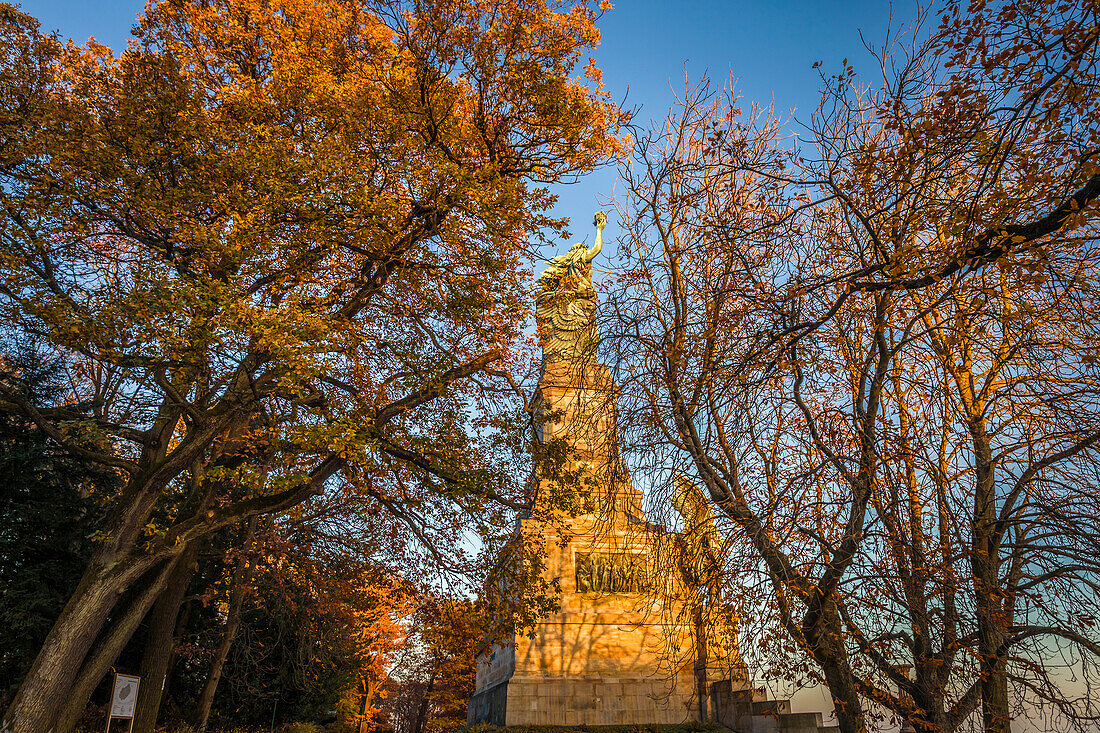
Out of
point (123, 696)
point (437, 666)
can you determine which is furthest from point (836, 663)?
point (437, 666)

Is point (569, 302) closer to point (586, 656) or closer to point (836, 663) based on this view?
point (836, 663)

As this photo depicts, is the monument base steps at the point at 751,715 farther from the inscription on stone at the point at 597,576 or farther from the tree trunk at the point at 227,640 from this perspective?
the tree trunk at the point at 227,640

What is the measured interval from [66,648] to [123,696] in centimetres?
239

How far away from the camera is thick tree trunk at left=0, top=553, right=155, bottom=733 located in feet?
24.0

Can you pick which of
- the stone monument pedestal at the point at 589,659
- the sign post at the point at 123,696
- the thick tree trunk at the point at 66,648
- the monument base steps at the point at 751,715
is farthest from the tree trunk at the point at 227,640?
the monument base steps at the point at 751,715

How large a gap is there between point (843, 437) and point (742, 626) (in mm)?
2122

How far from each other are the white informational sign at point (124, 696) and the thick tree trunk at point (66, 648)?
4.29ft

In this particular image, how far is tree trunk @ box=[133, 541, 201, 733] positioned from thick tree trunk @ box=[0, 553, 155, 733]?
6.26 feet

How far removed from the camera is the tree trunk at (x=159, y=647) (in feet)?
34.4

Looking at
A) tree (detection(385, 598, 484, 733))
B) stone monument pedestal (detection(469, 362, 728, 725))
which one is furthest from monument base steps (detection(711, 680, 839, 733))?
tree (detection(385, 598, 484, 733))

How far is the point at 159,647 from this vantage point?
11.0 metres

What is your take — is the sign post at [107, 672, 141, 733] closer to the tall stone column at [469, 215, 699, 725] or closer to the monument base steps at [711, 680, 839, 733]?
the tall stone column at [469, 215, 699, 725]

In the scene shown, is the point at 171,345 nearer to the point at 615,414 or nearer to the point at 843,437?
the point at 615,414

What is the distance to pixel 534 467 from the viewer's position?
1109cm
